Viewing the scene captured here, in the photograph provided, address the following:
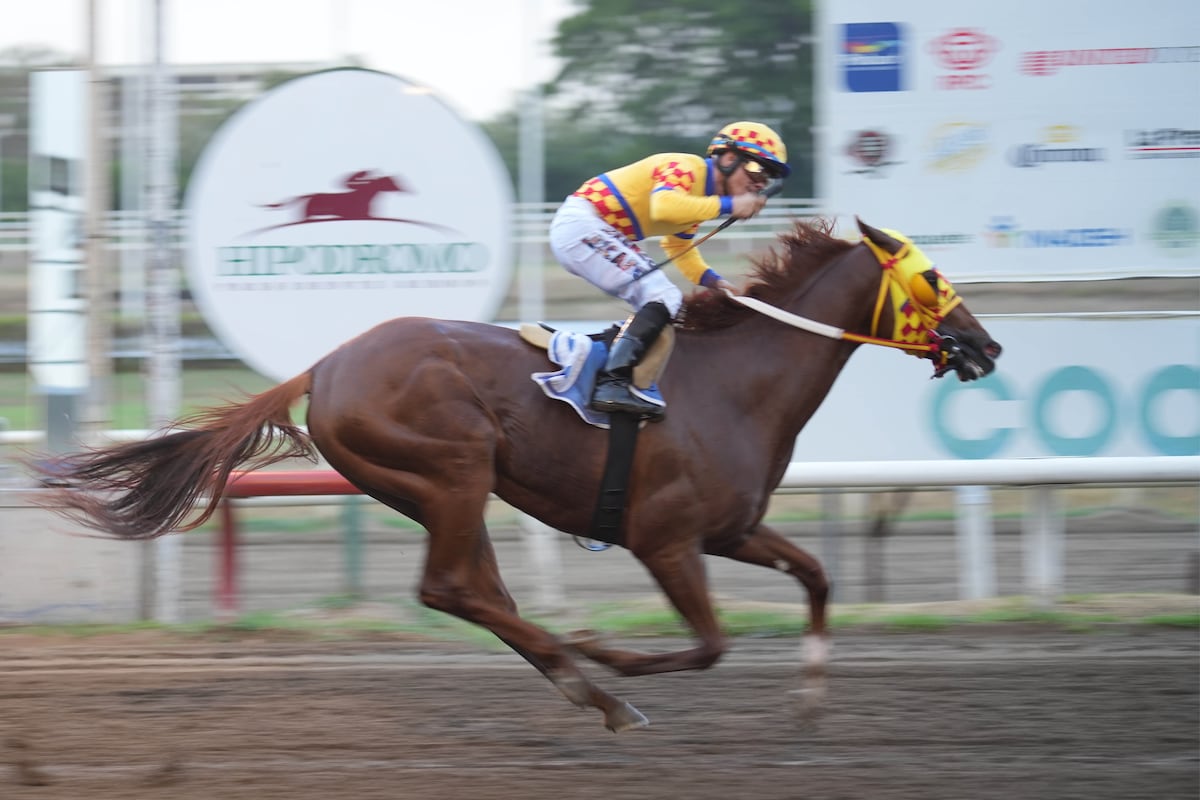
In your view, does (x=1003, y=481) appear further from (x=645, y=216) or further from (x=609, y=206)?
(x=609, y=206)

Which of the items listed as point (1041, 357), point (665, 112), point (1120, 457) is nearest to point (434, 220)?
point (1041, 357)

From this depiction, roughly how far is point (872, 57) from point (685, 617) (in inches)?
147

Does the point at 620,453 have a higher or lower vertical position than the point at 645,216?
lower

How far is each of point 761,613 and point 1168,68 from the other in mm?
3707

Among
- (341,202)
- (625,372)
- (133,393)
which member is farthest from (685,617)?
(133,393)

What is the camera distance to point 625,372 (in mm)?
4719

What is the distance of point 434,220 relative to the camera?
720 cm

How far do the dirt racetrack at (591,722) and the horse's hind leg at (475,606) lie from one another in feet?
0.61

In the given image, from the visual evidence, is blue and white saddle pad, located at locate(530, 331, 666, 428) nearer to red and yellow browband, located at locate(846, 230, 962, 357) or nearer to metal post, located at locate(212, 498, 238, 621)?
red and yellow browband, located at locate(846, 230, 962, 357)

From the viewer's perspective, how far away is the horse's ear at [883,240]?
16.5 feet

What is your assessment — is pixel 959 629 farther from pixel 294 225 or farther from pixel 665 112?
pixel 665 112

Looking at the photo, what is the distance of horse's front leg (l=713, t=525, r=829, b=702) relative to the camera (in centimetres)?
500

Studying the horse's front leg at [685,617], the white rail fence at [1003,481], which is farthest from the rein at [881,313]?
the white rail fence at [1003,481]

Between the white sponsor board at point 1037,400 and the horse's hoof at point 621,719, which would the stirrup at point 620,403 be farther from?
the white sponsor board at point 1037,400
